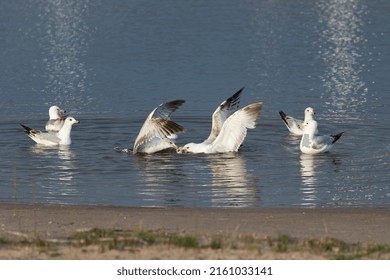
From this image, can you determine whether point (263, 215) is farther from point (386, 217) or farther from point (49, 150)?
point (49, 150)

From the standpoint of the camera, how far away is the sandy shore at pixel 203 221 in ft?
34.2

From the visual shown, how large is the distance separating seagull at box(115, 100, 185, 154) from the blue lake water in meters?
0.20

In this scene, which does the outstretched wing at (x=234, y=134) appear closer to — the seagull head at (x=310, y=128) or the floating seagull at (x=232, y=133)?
the floating seagull at (x=232, y=133)

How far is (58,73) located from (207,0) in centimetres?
1254

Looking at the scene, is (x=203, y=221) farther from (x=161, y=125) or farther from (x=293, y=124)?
(x=293, y=124)

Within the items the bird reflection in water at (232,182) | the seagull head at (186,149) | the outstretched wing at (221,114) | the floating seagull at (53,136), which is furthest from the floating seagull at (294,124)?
the floating seagull at (53,136)

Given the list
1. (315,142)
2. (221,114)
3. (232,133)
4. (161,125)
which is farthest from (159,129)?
(315,142)

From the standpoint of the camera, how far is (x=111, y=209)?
1259 centimetres

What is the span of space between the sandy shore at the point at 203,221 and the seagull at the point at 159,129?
4675 mm

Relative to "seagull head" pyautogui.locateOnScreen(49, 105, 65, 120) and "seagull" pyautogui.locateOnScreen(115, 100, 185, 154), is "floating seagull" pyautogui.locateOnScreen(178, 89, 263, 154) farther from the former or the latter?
"seagull head" pyautogui.locateOnScreen(49, 105, 65, 120)

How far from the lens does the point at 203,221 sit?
1138 centimetres

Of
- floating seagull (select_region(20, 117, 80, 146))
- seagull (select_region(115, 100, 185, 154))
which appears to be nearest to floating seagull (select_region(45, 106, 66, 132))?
floating seagull (select_region(20, 117, 80, 146))

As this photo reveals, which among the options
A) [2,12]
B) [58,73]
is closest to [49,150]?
[58,73]

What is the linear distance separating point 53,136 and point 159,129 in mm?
1840
